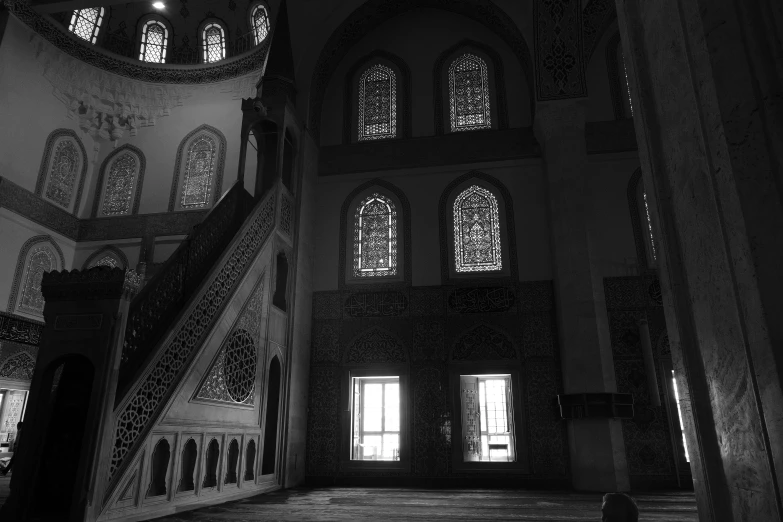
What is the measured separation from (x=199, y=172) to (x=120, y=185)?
1.48 m

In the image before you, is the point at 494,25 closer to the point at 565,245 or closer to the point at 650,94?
the point at 565,245

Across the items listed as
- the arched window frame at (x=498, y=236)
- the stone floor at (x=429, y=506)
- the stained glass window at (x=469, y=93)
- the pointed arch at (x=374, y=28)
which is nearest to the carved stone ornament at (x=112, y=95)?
the pointed arch at (x=374, y=28)

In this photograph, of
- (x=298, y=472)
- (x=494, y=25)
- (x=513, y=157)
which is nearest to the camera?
(x=298, y=472)

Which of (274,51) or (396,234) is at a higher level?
(274,51)

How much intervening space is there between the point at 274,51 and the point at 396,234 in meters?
3.02

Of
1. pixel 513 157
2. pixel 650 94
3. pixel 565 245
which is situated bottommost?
pixel 650 94

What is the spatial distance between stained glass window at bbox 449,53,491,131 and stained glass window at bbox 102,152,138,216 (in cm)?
584

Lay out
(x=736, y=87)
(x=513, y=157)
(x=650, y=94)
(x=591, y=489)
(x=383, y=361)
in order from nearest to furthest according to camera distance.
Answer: (x=736, y=87) < (x=650, y=94) < (x=591, y=489) < (x=383, y=361) < (x=513, y=157)

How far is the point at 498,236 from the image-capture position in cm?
773

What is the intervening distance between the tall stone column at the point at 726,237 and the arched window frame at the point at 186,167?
8709 mm

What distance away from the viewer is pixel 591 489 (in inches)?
239

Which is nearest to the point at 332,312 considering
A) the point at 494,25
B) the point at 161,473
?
the point at 161,473

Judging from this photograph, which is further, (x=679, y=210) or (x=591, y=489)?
(x=591, y=489)

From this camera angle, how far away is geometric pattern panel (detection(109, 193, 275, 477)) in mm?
3602
